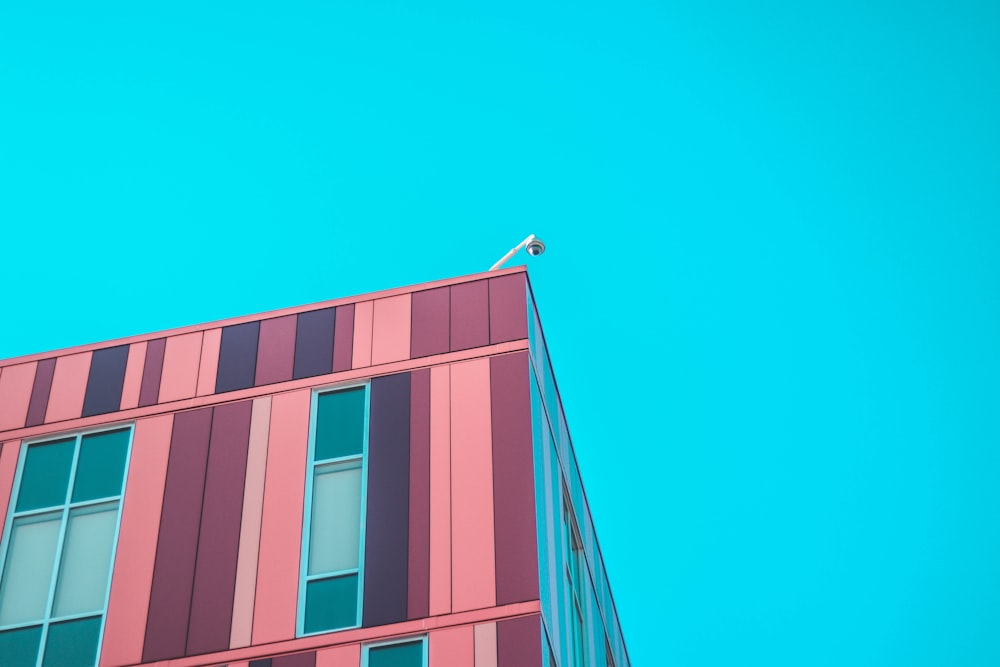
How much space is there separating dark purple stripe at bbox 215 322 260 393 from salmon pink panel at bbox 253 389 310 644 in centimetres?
84

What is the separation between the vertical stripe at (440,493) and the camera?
21562 mm

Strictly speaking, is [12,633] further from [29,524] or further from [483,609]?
[483,609]

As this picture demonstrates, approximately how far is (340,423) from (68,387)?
5.15m

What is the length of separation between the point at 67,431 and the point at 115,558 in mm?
2820

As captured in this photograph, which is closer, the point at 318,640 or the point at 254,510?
the point at 318,640

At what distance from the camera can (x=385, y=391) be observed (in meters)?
24.0

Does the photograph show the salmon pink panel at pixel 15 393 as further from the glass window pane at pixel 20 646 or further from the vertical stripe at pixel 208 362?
the glass window pane at pixel 20 646

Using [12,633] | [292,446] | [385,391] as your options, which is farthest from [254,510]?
[12,633]

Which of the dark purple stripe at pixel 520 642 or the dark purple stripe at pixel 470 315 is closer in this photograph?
the dark purple stripe at pixel 520 642

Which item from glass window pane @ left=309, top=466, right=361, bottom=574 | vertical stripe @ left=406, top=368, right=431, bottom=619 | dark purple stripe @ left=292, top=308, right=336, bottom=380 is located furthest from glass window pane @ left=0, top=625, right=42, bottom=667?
vertical stripe @ left=406, top=368, right=431, bottom=619

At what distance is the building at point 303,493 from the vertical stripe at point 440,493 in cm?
3

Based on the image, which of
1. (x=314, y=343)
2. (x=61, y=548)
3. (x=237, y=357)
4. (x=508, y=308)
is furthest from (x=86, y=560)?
(x=508, y=308)

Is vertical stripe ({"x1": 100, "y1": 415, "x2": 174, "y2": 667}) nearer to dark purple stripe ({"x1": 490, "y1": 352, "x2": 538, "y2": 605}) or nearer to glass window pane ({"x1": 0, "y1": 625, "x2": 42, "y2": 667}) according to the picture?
glass window pane ({"x1": 0, "y1": 625, "x2": 42, "y2": 667})

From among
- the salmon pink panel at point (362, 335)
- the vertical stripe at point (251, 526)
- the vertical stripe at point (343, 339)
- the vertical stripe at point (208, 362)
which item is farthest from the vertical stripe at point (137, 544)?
the salmon pink panel at point (362, 335)
